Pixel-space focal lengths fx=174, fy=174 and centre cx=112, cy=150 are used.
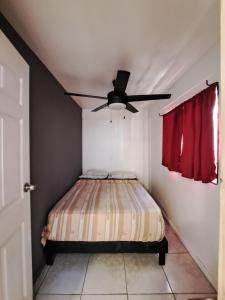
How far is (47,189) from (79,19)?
5.91 ft

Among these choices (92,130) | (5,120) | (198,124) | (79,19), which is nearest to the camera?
(5,120)

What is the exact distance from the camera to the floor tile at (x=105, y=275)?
5.48 feet

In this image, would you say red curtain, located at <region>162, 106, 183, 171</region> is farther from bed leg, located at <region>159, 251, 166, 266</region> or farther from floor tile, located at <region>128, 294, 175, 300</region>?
floor tile, located at <region>128, 294, 175, 300</region>

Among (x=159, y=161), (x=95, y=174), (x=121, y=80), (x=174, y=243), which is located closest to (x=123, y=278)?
(x=174, y=243)

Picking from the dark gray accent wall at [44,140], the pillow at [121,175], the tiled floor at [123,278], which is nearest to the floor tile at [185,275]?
Result: the tiled floor at [123,278]

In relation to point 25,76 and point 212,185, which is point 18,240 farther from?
point 212,185

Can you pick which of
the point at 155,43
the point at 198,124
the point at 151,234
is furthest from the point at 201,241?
the point at 155,43

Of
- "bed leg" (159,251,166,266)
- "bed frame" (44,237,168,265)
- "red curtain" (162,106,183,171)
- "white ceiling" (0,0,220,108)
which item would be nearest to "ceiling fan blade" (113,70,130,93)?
"white ceiling" (0,0,220,108)

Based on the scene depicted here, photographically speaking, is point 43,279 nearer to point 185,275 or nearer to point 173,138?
point 185,275

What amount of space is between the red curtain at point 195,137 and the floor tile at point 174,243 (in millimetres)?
995

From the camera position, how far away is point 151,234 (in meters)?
1.96

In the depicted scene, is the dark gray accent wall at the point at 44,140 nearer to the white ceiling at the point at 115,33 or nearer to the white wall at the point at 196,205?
the white ceiling at the point at 115,33

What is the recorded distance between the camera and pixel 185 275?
185 cm

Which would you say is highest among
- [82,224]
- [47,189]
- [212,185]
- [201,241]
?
[212,185]
